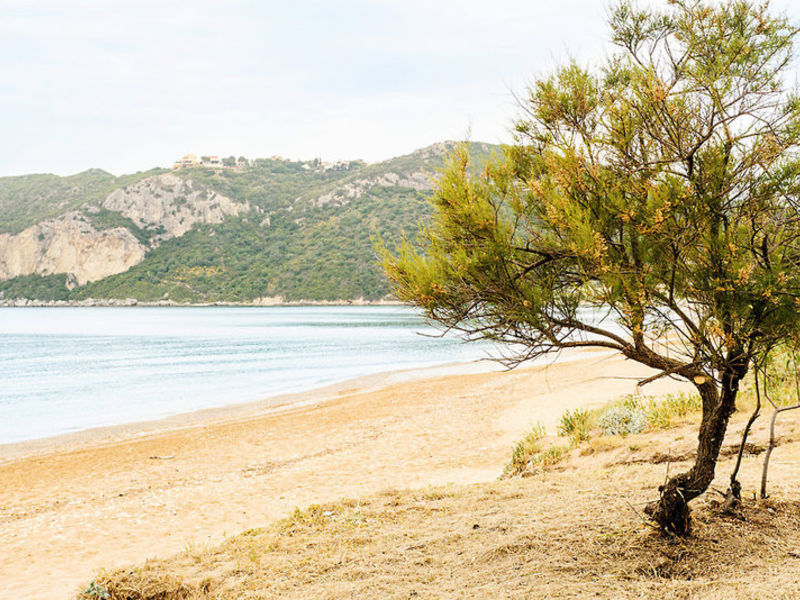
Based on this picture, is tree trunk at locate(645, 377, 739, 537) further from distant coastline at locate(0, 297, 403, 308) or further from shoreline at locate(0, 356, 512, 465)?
distant coastline at locate(0, 297, 403, 308)

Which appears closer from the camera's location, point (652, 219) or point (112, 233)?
point (652, 219)

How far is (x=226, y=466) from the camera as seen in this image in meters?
12.5

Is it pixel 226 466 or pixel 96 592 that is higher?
pixel 96 592

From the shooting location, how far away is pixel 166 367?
36250mm

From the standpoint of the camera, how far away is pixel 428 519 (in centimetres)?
594

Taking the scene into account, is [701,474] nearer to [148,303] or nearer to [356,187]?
[356,187]

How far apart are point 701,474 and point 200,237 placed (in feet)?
468

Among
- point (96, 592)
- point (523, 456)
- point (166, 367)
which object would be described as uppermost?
Answer: point (96, 592)

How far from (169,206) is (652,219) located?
155 meters

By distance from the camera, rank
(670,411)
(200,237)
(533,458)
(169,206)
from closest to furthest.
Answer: (533,458), (670,411), (200,237), (169,206)

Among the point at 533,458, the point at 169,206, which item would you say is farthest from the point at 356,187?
the point at 533,458

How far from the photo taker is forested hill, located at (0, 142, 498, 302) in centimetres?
11656

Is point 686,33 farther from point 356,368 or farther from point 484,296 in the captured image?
point 356,368

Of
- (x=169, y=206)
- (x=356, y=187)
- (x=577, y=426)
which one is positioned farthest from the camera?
(x=169, y=206)
